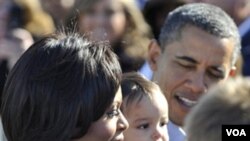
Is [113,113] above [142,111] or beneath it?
above

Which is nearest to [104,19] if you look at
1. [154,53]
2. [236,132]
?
[154,53]

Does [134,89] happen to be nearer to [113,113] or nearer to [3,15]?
[113,113]

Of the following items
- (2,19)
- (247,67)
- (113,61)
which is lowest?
(247,67)

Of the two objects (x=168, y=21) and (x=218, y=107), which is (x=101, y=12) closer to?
(x=168, y=21)

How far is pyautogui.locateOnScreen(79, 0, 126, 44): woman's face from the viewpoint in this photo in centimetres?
649

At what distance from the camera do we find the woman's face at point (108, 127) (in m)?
3.37

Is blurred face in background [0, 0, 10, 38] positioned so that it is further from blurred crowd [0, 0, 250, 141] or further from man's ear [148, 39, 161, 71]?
man's ear [148, 39, 161, 71]

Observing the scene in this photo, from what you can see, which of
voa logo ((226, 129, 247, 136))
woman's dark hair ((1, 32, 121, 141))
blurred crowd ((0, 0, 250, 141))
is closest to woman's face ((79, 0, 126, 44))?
blurred crowd ((0, 0, 250, 141))

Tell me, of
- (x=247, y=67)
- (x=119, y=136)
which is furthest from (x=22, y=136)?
(x=247, y=67)

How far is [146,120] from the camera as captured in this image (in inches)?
165

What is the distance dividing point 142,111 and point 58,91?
90cm

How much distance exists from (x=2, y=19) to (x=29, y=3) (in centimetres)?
25

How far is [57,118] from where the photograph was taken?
10.9 feet

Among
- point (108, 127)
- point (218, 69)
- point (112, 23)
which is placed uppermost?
point (108, 127)
